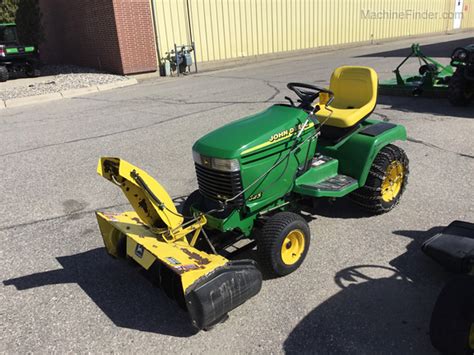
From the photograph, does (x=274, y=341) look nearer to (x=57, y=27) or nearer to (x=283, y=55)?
(x=283, y=55)

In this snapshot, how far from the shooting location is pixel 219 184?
10.6ft

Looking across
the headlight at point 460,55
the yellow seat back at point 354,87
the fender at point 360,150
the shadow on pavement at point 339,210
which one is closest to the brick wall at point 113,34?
the headlight at point 460,55

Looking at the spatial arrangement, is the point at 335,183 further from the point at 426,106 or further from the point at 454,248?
the point at 426,106

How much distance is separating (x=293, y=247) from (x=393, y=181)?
5.29ft

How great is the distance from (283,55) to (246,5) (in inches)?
127

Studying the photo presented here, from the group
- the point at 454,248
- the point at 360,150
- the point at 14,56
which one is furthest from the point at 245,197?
the point at 14,56

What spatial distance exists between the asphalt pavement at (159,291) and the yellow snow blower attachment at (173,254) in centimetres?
29

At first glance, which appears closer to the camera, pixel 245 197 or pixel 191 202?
pixel 245 197

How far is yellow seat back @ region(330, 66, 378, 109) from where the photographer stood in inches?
166

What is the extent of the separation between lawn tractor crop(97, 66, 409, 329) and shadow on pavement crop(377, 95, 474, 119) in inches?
180

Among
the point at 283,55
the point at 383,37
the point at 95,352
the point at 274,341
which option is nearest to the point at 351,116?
the point at 274,341

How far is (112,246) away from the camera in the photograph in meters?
3.37

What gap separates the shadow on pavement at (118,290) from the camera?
9.52 feet

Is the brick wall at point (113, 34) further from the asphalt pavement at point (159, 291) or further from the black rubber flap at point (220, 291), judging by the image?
the black rubber flap at point (220, 291)
